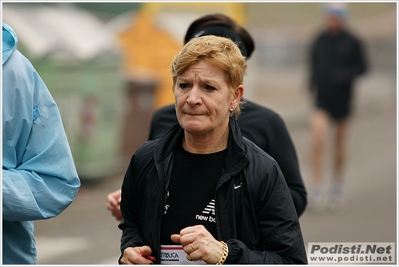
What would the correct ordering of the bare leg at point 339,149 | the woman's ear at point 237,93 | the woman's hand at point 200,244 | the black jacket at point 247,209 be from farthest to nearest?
the bare leg at point 339,149 < the woman's ear at point 237,93 < the black jacket at point 247,209 < the woman's hand at point 200,244

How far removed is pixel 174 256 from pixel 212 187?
11.6 inches

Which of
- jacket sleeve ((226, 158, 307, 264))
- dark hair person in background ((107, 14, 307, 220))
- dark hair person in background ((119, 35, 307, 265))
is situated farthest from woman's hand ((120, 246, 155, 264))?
dark hair person in background ((107, 14, 307, 220))

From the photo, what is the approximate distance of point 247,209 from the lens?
3.08 m

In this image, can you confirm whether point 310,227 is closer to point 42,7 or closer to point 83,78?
point 83,78

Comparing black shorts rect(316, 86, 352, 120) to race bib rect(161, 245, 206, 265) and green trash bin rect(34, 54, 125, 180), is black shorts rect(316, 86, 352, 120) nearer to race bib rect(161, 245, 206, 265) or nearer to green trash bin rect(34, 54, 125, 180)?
green trash bin rect(34, 54, 125, 180)

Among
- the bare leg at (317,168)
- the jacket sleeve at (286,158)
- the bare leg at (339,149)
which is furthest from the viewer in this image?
the bare leg at (339,149)

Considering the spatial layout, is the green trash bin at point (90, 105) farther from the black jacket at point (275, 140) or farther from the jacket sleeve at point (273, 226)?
the jacket sleeve at point (273, 226)

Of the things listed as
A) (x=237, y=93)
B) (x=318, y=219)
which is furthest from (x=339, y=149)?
(x=237, y=93)

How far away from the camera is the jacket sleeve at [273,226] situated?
3045mm

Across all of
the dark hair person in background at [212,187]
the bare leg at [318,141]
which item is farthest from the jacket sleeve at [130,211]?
the bare leg at [318,141]

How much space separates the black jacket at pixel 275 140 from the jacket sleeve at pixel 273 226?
3.34 ft

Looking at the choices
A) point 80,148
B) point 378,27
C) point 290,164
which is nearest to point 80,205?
point 80,148

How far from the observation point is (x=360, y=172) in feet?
42.0

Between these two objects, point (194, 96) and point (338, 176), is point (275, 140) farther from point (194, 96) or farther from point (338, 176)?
point (338, 176)
